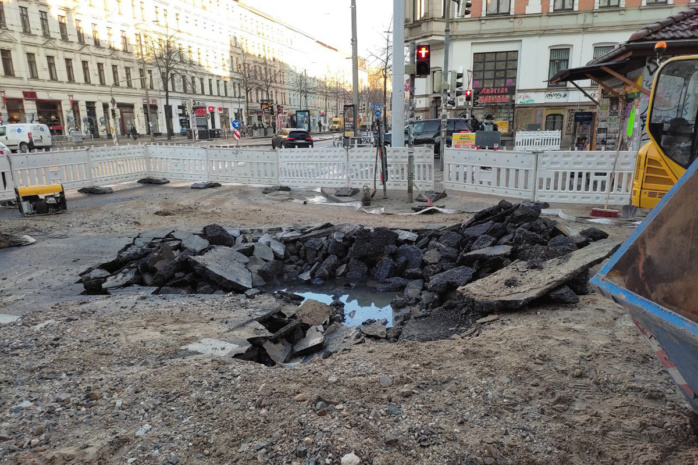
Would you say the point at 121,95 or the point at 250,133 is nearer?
the point at 121,95

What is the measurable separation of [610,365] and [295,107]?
105920 millimetres

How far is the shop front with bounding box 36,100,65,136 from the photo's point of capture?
4538 centimetres

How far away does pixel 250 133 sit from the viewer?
6394cm

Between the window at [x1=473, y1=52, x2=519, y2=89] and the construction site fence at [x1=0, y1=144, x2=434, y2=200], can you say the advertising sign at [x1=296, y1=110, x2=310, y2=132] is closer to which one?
the window at [x1=473, y1=52, x2=519, y2=89]

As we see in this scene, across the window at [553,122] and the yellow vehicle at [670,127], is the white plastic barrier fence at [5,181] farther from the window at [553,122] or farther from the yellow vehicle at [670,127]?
the window at [553,122]

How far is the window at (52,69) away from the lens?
46500 millimetres

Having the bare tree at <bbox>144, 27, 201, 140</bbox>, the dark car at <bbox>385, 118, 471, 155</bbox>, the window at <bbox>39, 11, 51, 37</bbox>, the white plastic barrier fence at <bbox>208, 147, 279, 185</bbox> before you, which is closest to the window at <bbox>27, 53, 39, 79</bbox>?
the window at <bbox>39, 11, 51, 37</bbox>

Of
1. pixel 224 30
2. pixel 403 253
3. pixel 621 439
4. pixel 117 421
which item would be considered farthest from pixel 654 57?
pixel 224 30

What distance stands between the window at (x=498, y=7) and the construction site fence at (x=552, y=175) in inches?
1106

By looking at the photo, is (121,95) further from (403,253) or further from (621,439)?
(621,439)

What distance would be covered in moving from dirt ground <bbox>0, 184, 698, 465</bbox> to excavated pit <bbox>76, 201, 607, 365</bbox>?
22.3 inches

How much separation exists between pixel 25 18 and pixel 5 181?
43021mm

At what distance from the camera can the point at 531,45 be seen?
35.0 meters

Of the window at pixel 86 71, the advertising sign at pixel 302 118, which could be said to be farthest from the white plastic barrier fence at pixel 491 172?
the window at pixel 86 71
